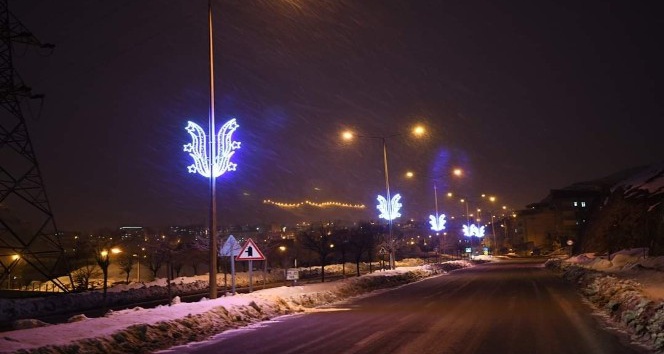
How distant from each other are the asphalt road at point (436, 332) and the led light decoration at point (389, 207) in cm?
2339

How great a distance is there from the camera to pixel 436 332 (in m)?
13.8

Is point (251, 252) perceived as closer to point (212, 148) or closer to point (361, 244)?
point (212, 148)

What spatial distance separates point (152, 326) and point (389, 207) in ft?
107

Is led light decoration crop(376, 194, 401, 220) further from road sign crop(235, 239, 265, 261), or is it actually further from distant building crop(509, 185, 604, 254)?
distant building crop(509, 185, 604, 254)

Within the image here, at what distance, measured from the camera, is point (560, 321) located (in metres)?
15.6

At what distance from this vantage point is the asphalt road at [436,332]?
1155 cm

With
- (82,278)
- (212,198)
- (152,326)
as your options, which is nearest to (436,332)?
(152,326)

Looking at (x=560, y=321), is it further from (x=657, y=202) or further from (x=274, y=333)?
(x=657, y=202)

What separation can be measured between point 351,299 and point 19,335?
16.2 meters

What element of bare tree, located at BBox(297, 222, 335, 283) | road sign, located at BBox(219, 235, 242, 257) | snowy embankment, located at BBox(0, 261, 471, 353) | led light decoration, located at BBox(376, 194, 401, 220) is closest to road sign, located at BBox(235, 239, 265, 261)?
road sign, located at BBox(219, 235, 242, 257)

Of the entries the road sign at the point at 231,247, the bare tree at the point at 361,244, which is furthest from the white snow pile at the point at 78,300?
the bare tree at the point at 361,244

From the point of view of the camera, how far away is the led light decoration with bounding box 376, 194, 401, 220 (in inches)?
1777

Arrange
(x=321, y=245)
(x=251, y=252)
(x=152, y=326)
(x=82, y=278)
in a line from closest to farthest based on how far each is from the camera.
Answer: (x=152, y=326) < (x=251, y=252) < (x=82, y=278) < (x=321, y=245)

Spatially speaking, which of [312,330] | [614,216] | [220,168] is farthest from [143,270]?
[312,330]
